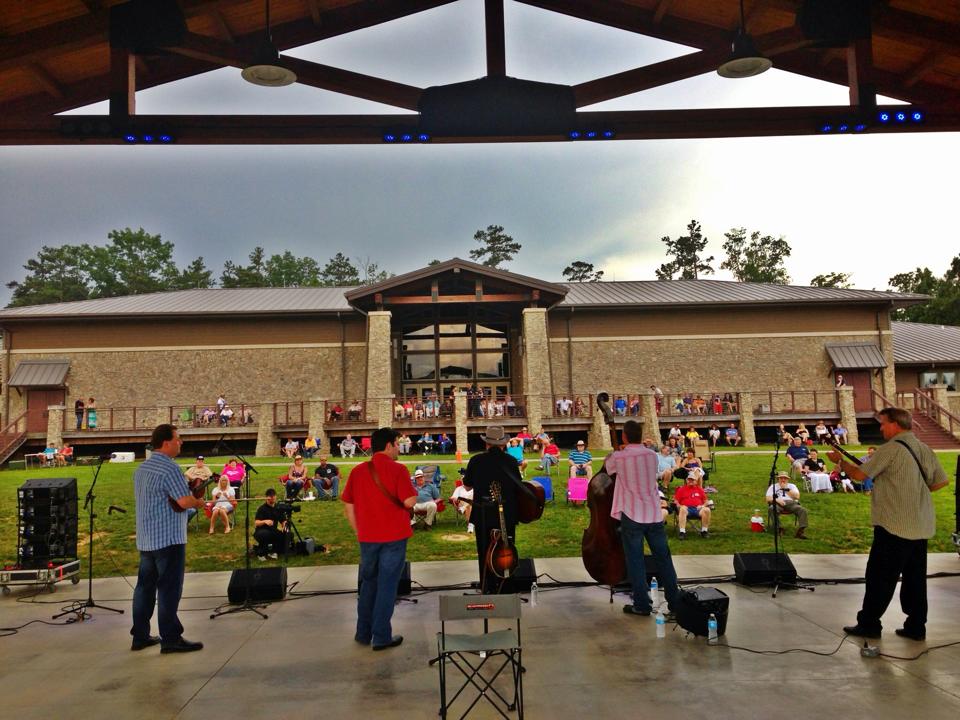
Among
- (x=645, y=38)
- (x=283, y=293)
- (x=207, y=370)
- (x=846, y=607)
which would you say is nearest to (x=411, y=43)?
(x=645, y=38)

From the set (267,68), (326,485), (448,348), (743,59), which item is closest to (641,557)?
(743,59)

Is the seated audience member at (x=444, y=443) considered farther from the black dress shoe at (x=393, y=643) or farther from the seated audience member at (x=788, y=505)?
the black dress shoe at (x=393, y=643)

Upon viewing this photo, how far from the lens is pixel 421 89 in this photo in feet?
24.4

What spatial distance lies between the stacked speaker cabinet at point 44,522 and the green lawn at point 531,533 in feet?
3.83

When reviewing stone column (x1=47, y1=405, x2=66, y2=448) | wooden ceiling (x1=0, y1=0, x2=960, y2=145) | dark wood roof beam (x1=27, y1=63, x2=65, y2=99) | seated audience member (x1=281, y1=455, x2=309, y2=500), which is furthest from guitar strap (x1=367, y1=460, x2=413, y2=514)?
stone column (x1=47, y1=405, x2=66, y2=448)

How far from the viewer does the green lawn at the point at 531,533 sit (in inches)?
396

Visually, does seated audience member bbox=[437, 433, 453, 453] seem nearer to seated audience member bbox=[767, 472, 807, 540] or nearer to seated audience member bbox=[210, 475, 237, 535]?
seated audience member bbox=[210, 475, 237, 535]

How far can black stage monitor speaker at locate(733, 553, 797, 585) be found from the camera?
7336 mm

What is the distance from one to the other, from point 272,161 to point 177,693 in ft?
344

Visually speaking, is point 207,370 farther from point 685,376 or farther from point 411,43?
point 411,43

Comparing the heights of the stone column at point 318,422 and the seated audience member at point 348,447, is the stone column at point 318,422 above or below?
above

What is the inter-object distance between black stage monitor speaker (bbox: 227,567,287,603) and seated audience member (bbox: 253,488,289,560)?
2730 millimetres

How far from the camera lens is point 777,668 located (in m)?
4.90

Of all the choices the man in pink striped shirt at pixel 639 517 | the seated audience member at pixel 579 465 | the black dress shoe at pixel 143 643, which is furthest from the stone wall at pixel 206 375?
the man in pink striped shirt at pixel 639 517
